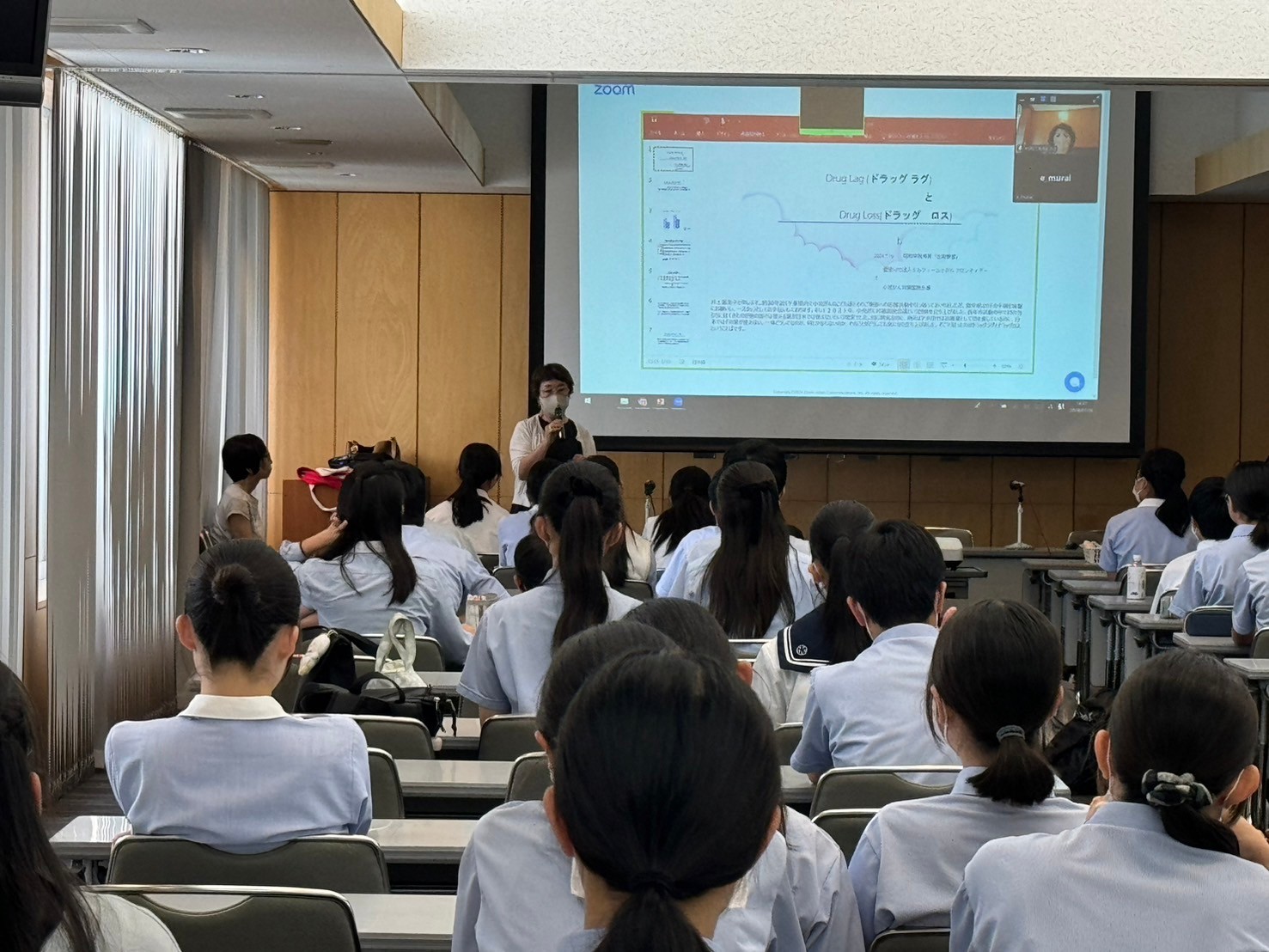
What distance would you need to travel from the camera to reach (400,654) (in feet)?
12.1

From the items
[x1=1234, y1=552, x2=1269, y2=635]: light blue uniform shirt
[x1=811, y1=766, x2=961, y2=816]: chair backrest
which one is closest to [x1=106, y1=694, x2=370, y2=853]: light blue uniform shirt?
[x1=811, y1=766, x2=961, y2=816]: chair backrest

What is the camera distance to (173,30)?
5.05m

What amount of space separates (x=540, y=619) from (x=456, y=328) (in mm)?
6104

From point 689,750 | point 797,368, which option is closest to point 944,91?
point 797,368

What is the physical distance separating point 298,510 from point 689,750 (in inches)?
329

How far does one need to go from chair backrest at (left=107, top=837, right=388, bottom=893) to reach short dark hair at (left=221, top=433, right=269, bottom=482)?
16.5 feet

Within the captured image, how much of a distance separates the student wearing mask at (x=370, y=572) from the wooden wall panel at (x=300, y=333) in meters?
4.97

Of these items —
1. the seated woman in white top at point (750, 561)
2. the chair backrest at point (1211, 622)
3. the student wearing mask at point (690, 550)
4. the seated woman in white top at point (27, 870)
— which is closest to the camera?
the seated woman in white top at point (27, 870)

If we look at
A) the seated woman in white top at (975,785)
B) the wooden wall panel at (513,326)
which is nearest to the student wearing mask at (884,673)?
the seated woman in white top at (975,785)

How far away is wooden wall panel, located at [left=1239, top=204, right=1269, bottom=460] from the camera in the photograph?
9.59 meters

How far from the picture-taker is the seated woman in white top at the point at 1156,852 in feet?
5.60

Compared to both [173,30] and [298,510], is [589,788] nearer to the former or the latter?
[173,30]

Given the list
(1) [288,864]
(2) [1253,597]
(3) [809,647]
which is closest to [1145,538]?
(2) [1253,597]

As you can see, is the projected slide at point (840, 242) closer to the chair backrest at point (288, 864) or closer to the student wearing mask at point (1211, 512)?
the student wearing mask at point (1211, 512)
